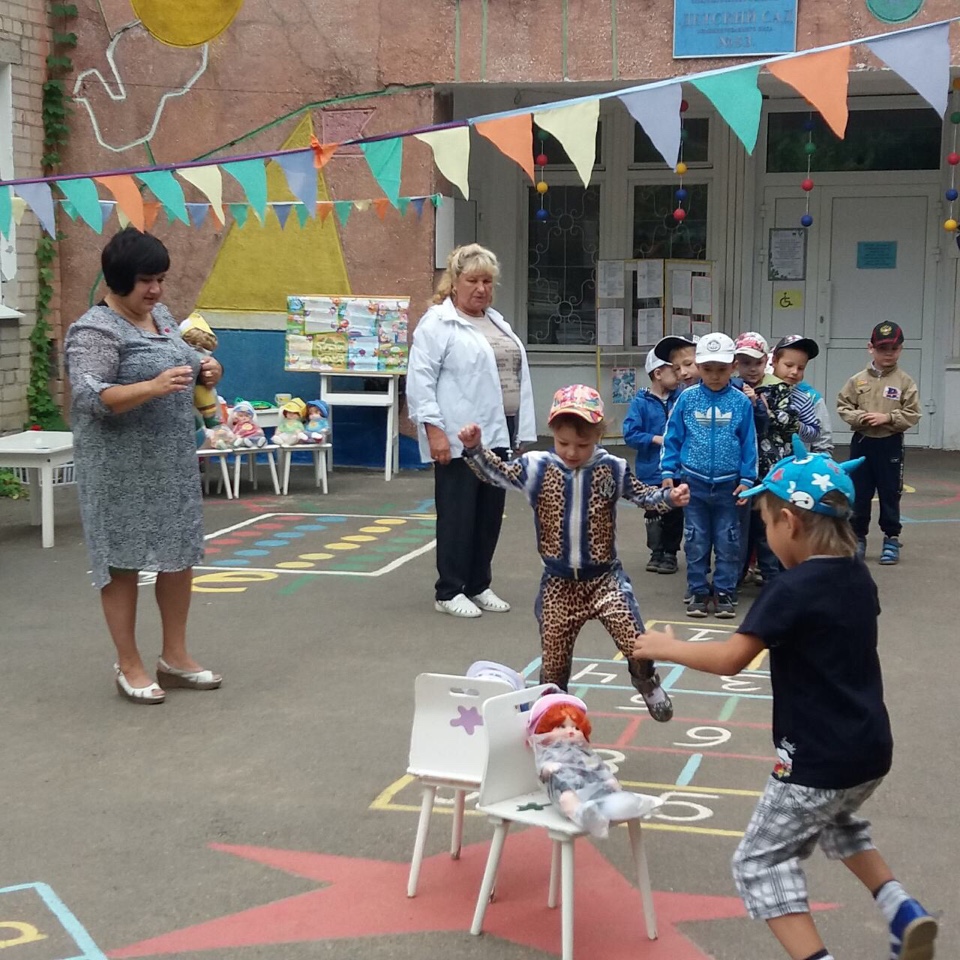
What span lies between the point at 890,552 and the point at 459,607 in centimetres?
315

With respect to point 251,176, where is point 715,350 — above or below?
below

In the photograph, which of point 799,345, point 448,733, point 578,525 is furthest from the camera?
point 799,345

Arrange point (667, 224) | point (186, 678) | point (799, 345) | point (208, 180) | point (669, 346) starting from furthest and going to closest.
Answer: point (667, 224)
point (669, 346)
point (799, 345)
point (208, 180)
point (186, 678)

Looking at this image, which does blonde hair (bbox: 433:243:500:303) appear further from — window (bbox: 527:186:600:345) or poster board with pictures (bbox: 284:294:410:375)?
window (bbox: 527:186:600:345)

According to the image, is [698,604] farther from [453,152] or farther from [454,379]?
[453,152]

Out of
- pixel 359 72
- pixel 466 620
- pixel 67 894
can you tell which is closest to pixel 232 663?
pixel 466 620

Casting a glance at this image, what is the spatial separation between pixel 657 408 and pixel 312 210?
2.36m

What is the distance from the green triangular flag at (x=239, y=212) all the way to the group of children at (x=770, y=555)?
18.2ft

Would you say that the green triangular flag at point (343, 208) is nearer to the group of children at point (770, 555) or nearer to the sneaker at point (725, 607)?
the group of children at point (770, 555)

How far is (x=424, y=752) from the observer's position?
3996 millimetres

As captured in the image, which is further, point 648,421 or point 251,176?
point 648,421

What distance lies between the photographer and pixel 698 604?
25.8ft

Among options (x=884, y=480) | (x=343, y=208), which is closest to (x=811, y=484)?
(x=884, y=480)

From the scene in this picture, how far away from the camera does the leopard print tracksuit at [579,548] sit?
5.25 meters
